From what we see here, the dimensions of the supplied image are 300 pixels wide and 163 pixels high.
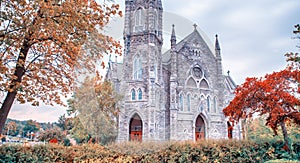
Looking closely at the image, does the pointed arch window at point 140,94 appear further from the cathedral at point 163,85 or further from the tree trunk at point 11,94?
the tree trunk at point 11,94

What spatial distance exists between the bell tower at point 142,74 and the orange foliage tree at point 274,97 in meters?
10.3

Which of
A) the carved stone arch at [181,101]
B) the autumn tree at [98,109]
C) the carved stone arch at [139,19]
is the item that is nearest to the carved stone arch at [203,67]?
the carved stone arch at [181,101]

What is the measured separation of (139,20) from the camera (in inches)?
1003

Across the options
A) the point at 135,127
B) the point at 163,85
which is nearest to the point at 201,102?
the point at 163,85

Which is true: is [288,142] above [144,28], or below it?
below

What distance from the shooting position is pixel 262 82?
1265 centimetres

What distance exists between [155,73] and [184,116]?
615cm

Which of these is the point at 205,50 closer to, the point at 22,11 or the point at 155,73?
the point at 155,73

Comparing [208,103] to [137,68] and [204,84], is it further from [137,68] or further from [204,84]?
[137,68]

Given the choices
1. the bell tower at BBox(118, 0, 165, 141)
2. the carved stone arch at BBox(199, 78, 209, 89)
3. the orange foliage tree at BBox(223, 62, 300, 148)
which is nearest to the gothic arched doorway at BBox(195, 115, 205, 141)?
the carved stone arch at BBox(199, 78, 209, 89)

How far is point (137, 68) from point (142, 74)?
0.95m

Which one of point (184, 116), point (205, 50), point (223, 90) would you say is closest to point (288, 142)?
point (184, 116)

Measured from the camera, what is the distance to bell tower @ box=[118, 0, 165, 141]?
22.3 m

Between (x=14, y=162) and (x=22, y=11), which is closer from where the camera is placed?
(x=22, y=11)
